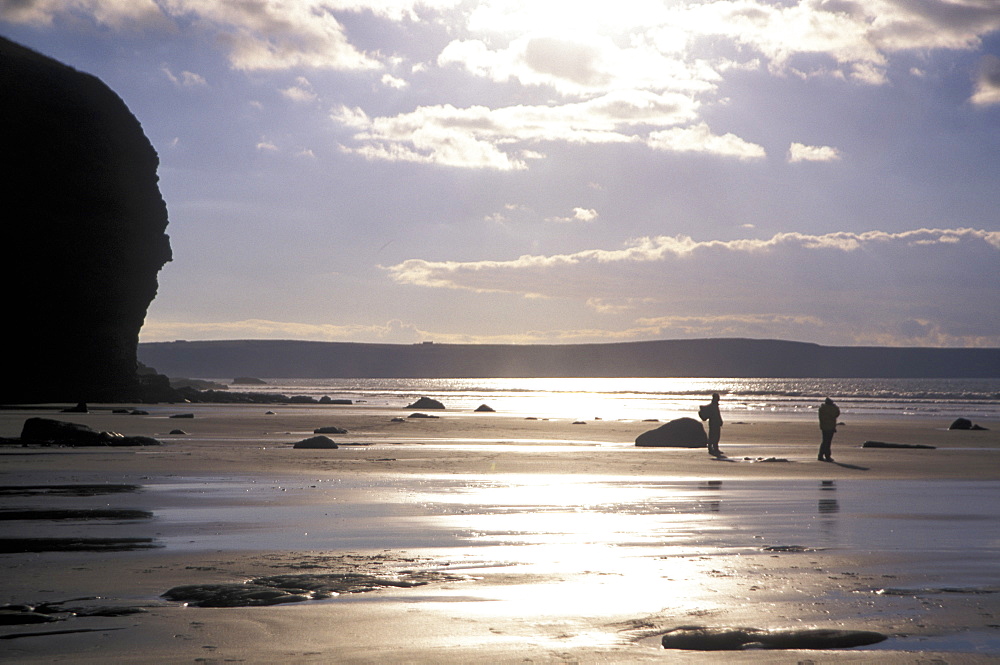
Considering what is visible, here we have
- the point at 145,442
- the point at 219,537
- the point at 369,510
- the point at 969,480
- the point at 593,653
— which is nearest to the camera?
the point at 593,653

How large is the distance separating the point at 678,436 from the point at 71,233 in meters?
35.0

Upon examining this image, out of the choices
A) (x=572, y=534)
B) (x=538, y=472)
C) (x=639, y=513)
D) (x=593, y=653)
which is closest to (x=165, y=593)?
(x=593, y=653)

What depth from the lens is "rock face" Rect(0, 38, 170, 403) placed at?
4559 cm

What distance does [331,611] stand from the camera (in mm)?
6648

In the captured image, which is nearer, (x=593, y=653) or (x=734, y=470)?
(x=593, y=653)

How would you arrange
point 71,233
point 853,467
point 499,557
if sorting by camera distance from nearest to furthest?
1. point 499,557
2. point 853,467
3. point 71,233

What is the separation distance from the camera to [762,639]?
19.5 ft

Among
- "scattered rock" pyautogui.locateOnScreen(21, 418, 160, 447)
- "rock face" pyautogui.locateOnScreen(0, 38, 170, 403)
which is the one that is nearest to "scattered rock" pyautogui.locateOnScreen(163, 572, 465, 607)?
"scattered rock" pyautogui.locateOnScreen(21, 418, 160, 447)

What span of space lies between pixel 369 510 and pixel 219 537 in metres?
2.77

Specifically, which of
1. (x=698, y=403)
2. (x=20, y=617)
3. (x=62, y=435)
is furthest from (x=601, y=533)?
(x=698, y=403)

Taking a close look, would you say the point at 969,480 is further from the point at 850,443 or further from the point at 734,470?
the point at 850,443

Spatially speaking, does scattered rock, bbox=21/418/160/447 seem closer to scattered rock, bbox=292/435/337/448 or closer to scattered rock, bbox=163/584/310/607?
scattered rock, bbox=292/435/337/448

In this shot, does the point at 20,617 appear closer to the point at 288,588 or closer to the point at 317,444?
the point at 288,588

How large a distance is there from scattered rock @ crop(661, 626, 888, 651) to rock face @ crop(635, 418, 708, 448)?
22.7m
